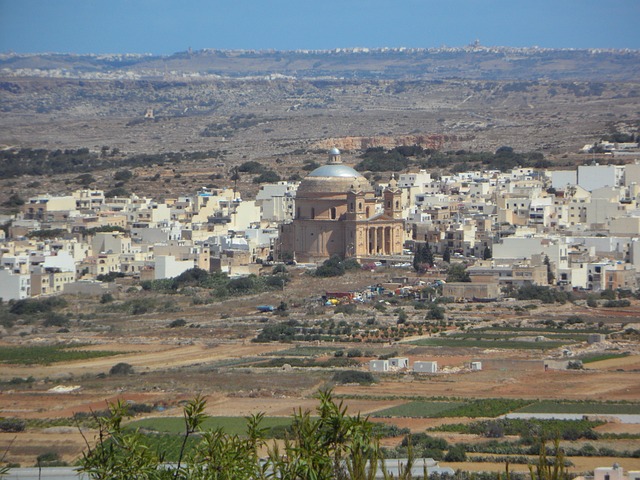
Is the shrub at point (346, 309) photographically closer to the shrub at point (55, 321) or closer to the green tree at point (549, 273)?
the green tree at point (549, 273)

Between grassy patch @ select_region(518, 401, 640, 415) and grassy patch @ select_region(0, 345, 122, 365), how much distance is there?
10.8m

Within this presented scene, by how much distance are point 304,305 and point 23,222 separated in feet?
55.3

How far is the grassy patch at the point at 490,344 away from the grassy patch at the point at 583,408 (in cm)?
701

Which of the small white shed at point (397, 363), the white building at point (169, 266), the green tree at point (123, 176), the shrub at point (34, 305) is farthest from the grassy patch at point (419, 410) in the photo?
the green tree at point (123, 176)

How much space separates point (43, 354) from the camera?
1470 inches

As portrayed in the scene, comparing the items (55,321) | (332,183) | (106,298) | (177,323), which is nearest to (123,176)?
(332,183)

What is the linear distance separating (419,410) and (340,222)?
2351cm

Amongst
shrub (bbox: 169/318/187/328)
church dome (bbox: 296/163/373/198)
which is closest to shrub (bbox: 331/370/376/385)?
shrub (bbox: 169/318/187/328)

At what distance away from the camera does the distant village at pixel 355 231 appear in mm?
48156

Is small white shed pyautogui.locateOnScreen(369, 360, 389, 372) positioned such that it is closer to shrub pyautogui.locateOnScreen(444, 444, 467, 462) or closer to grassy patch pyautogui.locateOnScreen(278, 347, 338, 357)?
grassy patch pyautogui.locateOnScreen(278, 347, 338, 357)

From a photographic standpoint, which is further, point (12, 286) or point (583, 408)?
point (12, 286)

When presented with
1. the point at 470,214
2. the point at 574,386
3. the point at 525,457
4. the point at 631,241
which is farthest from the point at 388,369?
the point at 470,214

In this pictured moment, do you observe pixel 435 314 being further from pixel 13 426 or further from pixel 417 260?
pixel 13 426

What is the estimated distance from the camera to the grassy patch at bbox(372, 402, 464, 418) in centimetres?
2958
